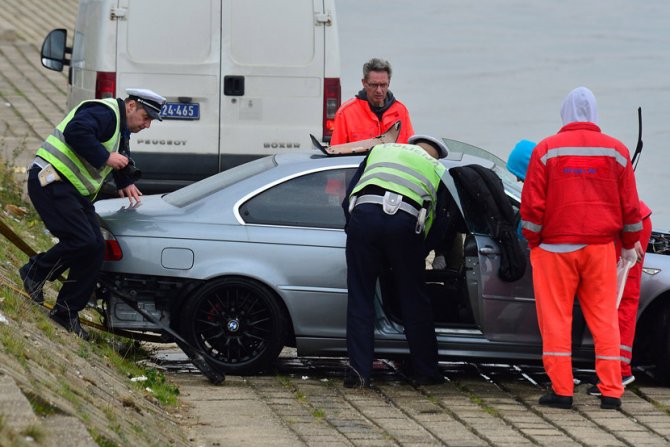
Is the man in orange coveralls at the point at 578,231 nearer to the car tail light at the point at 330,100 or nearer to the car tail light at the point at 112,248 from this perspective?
the car tail light at the point at 112,248

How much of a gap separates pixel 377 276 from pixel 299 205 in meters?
0.67

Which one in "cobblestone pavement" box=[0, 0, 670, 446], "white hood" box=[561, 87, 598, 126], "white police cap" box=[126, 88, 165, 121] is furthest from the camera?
"white police cap" box=[126, 88, 165, 121]

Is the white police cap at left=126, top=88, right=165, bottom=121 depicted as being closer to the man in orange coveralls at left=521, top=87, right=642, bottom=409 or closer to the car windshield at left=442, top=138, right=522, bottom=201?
the car windshield at left=442, top=138, right=522, bottom=201

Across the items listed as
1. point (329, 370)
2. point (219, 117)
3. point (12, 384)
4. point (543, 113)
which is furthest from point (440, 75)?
point (12, 384)

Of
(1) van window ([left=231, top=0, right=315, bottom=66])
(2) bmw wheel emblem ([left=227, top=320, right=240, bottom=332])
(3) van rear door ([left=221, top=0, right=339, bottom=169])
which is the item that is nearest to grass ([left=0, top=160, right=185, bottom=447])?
(2) bmw wheel emblem ([left=227, top=320, right=240, bottom=332])

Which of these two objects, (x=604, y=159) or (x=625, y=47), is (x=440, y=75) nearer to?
(x=625, y=47)

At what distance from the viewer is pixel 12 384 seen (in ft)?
16.6

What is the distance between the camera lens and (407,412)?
7.12m

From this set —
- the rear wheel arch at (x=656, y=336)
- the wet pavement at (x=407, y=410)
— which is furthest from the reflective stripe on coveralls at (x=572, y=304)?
the rear wheel arch at (x=656, y=336)

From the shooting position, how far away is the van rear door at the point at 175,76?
11086 mm

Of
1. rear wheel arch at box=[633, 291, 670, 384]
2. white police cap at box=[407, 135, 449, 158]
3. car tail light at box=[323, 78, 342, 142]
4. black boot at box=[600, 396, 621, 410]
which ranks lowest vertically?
black boot at box=[600, 396, 621, 410]

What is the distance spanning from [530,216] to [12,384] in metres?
3.28

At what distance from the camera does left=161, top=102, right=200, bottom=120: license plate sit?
11.3 meters

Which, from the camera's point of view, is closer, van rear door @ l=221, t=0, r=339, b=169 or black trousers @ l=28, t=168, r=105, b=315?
black trousers @ l=28, t=168, r=105, b=315
